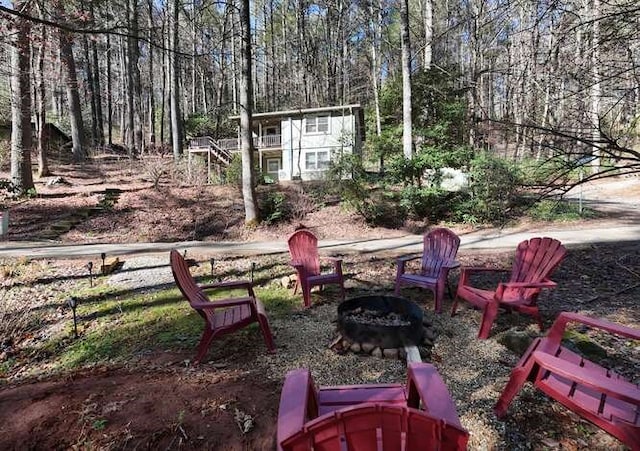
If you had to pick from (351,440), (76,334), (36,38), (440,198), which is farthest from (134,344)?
(440,198)

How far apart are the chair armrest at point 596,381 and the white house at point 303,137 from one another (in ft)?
56.9

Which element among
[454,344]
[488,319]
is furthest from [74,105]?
[488,319]

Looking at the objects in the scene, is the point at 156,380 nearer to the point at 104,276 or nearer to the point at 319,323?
the point at 319,323

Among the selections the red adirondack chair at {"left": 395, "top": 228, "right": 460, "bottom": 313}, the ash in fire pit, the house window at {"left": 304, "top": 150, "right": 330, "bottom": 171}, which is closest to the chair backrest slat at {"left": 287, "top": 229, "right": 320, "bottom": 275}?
the red adirondack chair at {"left": 395, "top": 228, "right": 460, "bottom": 313}

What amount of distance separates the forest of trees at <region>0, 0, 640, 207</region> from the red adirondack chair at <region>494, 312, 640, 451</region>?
1040mm

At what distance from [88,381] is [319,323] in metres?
2.18

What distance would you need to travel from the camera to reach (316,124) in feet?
67.5

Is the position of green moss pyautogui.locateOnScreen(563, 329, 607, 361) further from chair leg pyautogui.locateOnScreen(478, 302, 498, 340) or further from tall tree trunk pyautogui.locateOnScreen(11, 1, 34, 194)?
tall tree trunk pyautogui.locateOnScreen(11, 1, 34, 194)

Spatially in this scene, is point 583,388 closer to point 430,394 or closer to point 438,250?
point 430,394

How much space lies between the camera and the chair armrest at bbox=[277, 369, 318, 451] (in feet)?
4.93

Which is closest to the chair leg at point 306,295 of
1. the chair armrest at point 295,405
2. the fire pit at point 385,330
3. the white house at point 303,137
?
the fire pit at point 385,330

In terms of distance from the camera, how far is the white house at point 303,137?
65.1 ft

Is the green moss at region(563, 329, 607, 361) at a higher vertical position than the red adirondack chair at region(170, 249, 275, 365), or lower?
lower

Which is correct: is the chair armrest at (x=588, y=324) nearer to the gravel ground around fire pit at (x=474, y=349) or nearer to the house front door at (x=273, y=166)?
the gravel ground around fire pit at (x=474, y=349)
